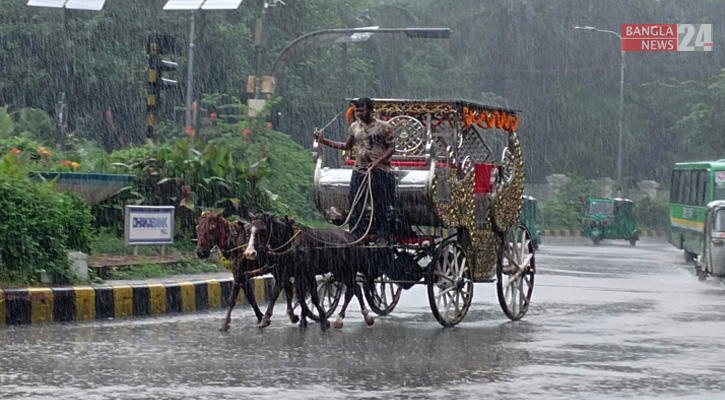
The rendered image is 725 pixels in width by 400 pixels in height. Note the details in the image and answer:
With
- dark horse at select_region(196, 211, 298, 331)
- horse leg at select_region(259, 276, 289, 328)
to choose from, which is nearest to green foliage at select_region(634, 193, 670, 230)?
horse leg at select_region(259, 276, 289, 328)

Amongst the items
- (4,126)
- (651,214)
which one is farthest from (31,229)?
(651,214)

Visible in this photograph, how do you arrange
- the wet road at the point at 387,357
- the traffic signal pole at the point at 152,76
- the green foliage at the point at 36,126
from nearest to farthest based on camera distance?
the wet road at the point at 387,357, the traffic signal pole at the point at 152,76, the green foliage at the point at 36,126

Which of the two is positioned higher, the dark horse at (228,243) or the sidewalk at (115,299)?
the dark horse at (228,243)

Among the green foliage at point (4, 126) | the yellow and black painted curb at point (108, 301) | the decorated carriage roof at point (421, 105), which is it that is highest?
the green foliage at point (4, 126)

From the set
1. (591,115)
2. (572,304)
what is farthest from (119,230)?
(591,115)

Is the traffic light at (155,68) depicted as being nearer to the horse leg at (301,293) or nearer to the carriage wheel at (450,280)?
the carriage wheel at (450,280)

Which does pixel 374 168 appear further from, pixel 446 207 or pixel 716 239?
pixel 716 239

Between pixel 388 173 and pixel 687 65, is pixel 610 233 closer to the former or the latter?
pixel 687 65

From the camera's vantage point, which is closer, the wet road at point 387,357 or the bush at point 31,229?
the wet road at point 387,357

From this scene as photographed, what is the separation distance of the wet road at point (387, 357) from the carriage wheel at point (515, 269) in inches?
7.8

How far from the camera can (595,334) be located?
11898 millimetres

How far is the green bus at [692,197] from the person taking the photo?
27906 millimetres

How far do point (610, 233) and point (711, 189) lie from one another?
1704cm

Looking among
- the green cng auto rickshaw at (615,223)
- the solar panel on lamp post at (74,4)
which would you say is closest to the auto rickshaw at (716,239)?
the solar panel on lamp post at (74,4)
